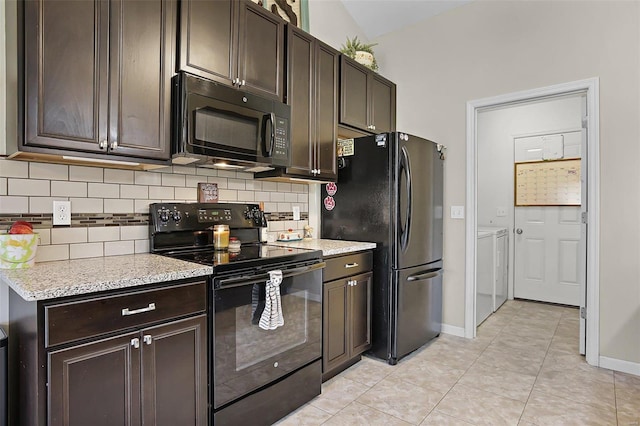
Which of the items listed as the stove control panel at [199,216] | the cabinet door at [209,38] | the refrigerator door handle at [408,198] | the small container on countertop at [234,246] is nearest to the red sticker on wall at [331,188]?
the refrigerator door handle at [408,198]

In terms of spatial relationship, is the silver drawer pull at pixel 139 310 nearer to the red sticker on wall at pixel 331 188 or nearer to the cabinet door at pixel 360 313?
the cabinet door at pixel 360 313

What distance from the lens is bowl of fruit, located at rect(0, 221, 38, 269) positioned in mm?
1505

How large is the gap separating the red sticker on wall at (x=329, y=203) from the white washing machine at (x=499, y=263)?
72.1 inches

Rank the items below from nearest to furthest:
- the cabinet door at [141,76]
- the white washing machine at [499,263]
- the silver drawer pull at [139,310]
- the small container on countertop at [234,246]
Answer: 1. the silver drawer pull at [139,310]
2. the cabinet door at [141,76]
3. the small container on countertop at [234,246]
4. the white washing machine at [499,263]

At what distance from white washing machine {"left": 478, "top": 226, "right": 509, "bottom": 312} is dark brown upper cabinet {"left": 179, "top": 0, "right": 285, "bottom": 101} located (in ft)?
9.30

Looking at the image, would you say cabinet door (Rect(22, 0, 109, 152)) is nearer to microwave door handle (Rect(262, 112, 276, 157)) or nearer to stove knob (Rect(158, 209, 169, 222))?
stove knob (Rect(158, 209, 169, 222))

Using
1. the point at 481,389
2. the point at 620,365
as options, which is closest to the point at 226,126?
the point at 481,389

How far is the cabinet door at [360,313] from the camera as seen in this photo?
2.61 m

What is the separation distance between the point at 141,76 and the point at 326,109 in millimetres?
1375

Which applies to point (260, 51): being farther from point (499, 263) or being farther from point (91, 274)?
point (499, 263)

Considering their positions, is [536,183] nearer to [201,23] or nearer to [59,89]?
[201,23]

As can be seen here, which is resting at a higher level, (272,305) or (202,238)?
(202,238)

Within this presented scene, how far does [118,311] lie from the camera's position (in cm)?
136

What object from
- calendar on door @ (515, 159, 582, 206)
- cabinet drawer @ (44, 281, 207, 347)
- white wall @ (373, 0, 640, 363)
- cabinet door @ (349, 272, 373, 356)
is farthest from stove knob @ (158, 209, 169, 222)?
calendar on door @ (515, 159, 582, 206)
